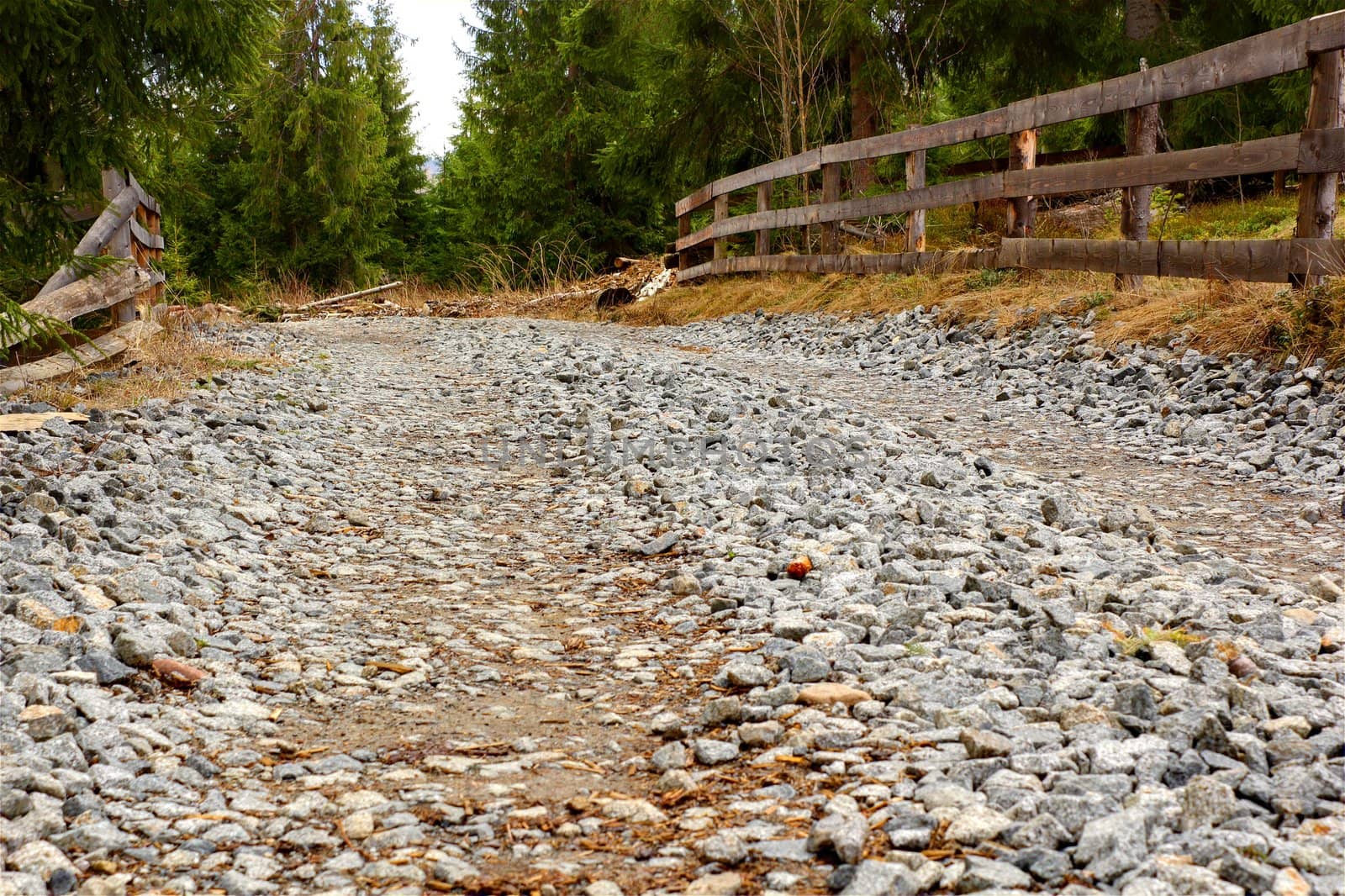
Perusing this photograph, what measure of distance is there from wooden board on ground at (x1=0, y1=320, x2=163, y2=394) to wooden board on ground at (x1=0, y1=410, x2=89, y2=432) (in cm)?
31

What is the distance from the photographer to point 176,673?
307 cm

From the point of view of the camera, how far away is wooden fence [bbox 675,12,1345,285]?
249 inches

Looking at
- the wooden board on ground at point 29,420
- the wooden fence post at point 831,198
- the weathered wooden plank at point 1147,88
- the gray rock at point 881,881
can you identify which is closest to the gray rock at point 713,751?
the gray rock at point 881,881

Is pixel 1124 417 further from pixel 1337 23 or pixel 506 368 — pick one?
pixel 506 368

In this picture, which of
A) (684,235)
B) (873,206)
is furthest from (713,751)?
(684,235)

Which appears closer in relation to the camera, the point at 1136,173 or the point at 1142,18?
the point at 1136,173

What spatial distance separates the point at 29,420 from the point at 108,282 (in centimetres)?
242

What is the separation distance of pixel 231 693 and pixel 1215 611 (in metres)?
2.85

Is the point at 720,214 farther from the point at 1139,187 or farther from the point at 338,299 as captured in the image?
the point at 338,299

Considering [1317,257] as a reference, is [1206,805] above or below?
below

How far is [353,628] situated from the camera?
366 cm

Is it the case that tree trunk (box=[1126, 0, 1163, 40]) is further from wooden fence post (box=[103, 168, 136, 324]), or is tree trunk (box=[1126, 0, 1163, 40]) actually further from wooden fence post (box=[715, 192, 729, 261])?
wooden fence post (box=[103, 168, 136, 324])

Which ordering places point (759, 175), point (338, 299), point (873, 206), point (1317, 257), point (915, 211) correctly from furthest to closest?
1. point (338, 299)
2. point (759, 175)
3. point (873, 206)
4. point (915, 211)
5. point (1317, 257)

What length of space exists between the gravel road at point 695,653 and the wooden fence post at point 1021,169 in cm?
323
